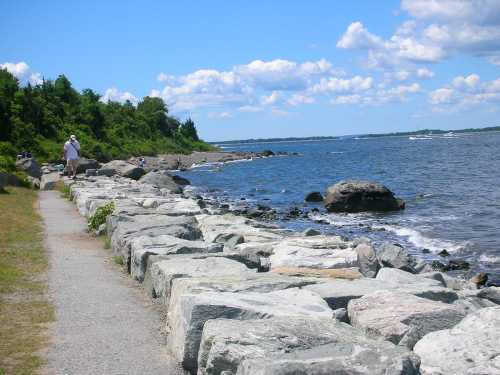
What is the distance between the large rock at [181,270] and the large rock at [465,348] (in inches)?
106

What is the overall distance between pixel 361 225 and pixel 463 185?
1600 cm

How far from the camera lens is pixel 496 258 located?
15.5 meters

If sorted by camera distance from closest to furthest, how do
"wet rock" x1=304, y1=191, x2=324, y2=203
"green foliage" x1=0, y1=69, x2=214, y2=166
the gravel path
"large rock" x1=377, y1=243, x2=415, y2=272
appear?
the gravel path
"large rock" x1=377, y1=243, x2=415, y2=272
"wet rock" x1=304, y1=191, x2=324, y2=203
"green foliage" x1=0, y1=69, x2=214, y2=166

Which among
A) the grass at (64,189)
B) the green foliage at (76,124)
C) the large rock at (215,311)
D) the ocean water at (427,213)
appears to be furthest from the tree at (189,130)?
the large rock at (215,311)

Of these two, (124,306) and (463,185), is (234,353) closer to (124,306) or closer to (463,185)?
(124,306)

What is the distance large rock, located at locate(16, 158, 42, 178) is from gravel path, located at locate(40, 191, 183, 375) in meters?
18.2

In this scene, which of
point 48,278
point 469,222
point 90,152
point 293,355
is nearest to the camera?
point 293,355

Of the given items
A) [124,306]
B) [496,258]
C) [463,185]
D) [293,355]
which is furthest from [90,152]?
[293,355]

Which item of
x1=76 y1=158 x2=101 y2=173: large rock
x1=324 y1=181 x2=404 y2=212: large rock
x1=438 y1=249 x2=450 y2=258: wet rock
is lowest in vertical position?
x1=438 y1=249 x2=450 y2=258: wet rock

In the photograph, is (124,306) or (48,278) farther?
(48,278)

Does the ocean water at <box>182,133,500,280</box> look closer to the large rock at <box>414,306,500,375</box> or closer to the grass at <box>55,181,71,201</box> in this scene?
the grass at <box>55,181,71,201</box>

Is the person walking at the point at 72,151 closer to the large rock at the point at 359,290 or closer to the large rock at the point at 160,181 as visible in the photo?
the large rock at the point at 160,181

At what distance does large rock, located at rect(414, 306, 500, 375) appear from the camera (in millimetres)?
4195

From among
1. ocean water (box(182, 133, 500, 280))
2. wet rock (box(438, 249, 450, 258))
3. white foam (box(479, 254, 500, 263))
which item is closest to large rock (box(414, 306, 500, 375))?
ocean water (box(182, 133, 500, 280))
